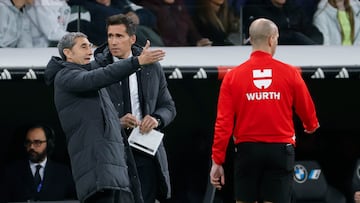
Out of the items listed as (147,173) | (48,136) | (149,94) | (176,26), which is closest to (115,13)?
(176,26)

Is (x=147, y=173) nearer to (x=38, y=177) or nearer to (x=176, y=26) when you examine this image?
(x=38, y=177)

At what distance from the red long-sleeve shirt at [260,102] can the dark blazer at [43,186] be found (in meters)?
2.35

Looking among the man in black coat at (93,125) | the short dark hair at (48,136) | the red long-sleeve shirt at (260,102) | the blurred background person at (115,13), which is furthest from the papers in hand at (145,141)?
the short dark hair at (48,136)

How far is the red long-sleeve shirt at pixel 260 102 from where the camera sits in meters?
7.21

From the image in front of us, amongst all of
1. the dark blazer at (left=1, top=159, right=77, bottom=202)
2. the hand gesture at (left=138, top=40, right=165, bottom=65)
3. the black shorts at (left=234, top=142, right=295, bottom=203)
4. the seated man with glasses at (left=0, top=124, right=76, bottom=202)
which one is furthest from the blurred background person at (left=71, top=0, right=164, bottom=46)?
the hand gesture at (left=138, top=40, right=165, bottom=65)

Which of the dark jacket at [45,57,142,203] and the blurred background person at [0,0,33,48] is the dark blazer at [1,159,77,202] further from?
the dark jacket at [45,57,142,203]

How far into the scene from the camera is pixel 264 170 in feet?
23.9

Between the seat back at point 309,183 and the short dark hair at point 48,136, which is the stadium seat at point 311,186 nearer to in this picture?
the seat back at point 309,183

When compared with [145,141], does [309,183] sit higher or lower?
lower

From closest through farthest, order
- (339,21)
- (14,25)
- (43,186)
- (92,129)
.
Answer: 1. (92,129)
2. (43,186)
3. (14,25)
4. (339,21)

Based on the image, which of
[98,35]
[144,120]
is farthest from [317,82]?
[144,120]

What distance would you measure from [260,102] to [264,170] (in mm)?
431

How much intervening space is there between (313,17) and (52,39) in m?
2.23

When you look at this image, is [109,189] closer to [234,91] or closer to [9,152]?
[234,91]
